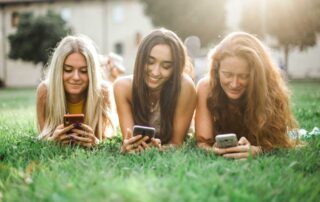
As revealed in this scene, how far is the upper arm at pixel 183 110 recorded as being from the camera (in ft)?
16.8

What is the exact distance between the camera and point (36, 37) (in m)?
41.0

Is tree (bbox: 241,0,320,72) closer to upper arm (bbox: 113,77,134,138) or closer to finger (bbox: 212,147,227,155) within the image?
upper arm (bbox: 113,77,134,138)

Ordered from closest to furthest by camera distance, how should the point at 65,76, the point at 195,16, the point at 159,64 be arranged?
1. the point at 159,64
2. the point at 65,76
3. the point at 195,16

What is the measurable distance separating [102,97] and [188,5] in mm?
31349

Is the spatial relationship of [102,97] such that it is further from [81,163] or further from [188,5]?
[188,5]

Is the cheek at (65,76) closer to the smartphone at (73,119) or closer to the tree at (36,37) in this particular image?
the smartphone at (73,119)

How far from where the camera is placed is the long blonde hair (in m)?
5.34

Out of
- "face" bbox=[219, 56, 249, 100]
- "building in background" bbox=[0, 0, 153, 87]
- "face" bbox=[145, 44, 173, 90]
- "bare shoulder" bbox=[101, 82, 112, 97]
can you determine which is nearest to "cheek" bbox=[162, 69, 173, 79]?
"face" bbox=[145, 44, 173, 90]

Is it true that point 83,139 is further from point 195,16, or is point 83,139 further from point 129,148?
point 195,16

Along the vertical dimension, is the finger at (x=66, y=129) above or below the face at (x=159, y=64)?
below

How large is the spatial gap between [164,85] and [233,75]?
89 cm

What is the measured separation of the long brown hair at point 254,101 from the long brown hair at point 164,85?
39 centimetres

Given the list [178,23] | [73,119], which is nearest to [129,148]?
[73,119]

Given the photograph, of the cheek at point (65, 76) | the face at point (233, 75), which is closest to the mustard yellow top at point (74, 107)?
the cheek at point (65, 76)
